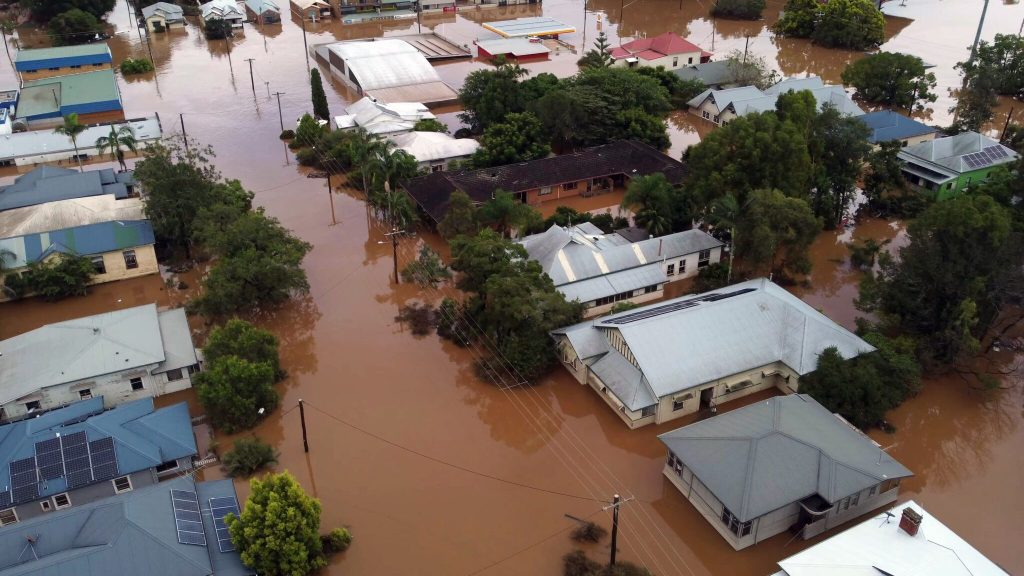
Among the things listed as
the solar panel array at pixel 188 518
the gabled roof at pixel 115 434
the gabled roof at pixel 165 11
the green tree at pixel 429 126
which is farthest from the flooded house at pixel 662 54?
the solar panel array at pixel 188 518

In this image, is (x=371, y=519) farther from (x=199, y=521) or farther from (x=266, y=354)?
(x=266, y=354)

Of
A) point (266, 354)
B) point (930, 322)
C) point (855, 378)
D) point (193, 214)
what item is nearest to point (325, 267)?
point (193, 214)

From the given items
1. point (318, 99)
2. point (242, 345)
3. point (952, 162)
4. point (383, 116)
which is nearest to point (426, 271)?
point (242, 345)

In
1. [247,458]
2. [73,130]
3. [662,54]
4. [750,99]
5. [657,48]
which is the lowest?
[247,458]

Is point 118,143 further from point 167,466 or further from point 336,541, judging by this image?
point 336,541

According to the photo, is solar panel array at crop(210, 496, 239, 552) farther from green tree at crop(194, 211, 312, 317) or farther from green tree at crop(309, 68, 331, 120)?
green tree at crop(309, 68, 331, 120)

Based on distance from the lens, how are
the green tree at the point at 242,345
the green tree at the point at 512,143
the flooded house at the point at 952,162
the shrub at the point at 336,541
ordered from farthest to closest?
the green tree at the point at 512,143, the flooded house at the point at 952,162, the green tree at the point at 242,345, the shrub at the point at 336,541

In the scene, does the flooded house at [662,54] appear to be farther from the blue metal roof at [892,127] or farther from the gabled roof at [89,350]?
the gabled roof at [89,350]
